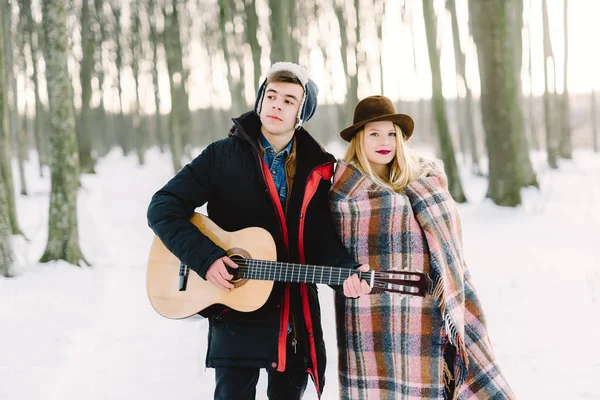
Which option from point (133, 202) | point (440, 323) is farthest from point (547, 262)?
point (133, 202)

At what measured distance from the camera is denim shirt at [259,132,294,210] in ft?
7.95

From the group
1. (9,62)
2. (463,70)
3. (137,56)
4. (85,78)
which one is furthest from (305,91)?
(137,56)

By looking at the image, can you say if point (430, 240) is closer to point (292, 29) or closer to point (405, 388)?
point (405, 388)

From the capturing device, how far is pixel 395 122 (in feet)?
8.75

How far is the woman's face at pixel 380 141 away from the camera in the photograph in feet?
8.63

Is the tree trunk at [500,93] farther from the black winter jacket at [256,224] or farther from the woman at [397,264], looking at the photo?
the black winter jacket at [256,224]

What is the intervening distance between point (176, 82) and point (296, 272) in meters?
14.2

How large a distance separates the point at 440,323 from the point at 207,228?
48.2 inches

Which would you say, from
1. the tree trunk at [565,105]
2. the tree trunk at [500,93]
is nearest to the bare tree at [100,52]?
the tree trunk at [500,93]

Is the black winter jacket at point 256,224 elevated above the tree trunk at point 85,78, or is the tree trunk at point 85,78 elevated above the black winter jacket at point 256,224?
the tree trunk at point 85,78

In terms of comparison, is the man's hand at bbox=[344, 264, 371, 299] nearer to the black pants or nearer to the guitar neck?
the guitar neck

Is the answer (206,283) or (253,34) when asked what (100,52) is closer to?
(253,34)

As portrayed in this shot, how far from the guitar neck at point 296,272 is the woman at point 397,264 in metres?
0.37

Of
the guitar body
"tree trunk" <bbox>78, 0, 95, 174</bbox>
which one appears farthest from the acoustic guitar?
"tree trunk" <bbox>78, 0, 95, 174</bbox>
